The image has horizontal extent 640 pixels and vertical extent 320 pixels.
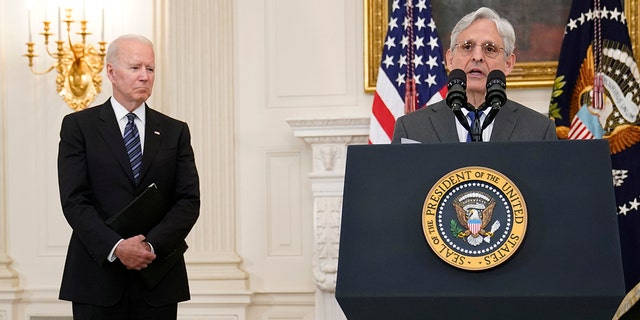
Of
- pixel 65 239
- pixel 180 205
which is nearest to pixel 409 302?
pixel 180 205

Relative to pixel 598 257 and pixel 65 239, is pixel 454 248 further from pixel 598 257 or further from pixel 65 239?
pixel 65 239

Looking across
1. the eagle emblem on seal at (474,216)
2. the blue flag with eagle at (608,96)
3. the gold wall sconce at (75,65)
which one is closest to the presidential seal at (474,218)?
the eagle emblem on seal at (474,216)

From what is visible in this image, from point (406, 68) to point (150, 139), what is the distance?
2.29 metres

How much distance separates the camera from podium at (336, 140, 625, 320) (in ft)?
6.56

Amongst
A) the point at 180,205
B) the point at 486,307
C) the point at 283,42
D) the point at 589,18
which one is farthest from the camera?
the point at 283,42

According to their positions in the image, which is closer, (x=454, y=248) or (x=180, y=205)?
(x=454, y=248)

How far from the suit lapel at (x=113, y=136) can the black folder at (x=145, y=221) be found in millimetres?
165

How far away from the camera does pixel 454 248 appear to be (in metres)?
2.06

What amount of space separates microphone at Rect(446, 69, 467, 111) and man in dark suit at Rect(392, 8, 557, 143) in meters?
0.55

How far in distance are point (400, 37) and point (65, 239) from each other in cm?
265

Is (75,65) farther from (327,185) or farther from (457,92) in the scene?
(457,92)

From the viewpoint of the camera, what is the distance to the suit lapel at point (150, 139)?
3.96 m

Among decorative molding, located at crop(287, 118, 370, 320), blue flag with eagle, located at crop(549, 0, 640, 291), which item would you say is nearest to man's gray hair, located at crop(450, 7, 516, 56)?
blue flag with eagle, located at crop(549, 0, 640, 291)

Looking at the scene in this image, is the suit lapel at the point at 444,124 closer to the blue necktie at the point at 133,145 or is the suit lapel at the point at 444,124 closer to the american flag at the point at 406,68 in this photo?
the blue necktie at the point at 133,145
